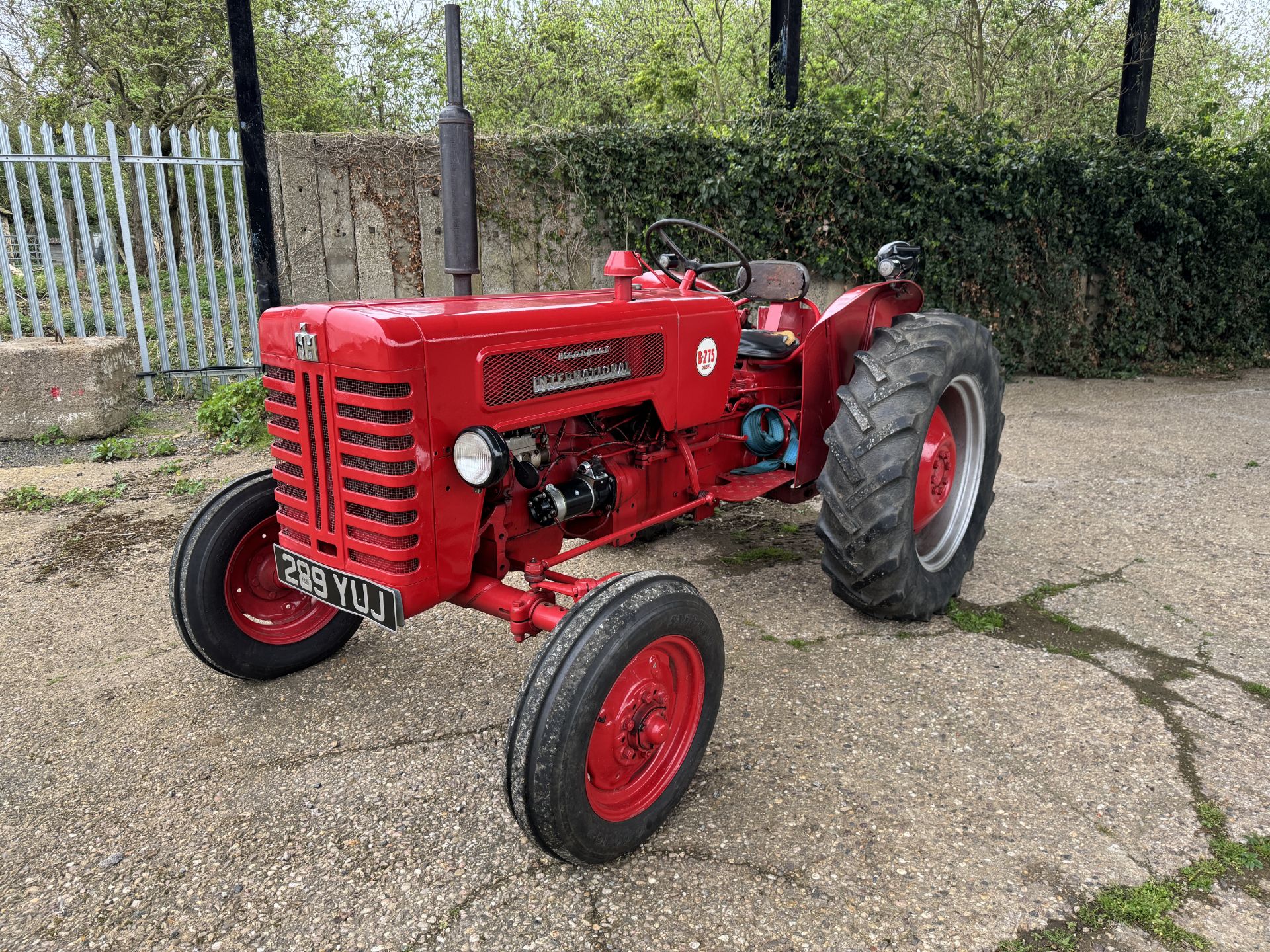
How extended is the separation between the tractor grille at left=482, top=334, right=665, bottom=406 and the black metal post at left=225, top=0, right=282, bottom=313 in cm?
448

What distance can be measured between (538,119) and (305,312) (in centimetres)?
1251

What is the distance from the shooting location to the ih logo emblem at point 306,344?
7.45 ft

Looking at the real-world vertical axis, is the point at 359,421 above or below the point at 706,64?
below

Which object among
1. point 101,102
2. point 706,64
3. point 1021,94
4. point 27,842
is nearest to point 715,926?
point 27,842

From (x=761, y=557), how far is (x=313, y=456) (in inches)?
91.9

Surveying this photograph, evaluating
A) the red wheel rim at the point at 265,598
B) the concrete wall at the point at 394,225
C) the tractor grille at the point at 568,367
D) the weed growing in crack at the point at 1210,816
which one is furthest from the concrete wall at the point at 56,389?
the weed growing in crack at the point at 1210,816

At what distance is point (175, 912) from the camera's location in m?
2.01

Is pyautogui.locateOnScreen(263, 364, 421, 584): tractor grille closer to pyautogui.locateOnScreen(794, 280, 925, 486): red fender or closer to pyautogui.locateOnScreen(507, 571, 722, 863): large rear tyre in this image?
pyautogui.locateOnScreen(507, 571, 722, 863): large rear tyre

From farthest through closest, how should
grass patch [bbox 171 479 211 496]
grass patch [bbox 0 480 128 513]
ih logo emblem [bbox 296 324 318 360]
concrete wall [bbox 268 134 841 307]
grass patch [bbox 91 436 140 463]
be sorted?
concrete wall [bbox 268 134 841 307]
grass patch [bbox 91 436 140 463]
grass patch [bbox 171 479 211 496]
grass patch [bbox 0 480 128 513]
ih logo emblem [bbox 296 324 318 360]

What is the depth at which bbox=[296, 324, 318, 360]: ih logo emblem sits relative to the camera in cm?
227

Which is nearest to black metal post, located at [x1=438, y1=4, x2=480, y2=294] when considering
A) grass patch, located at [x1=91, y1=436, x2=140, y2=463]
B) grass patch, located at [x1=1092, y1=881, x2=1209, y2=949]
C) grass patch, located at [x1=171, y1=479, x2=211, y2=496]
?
grass patch, located at [x1=1092, y1=881, x2=1209, y2=949]

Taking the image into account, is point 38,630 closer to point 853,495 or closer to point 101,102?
point 853,495

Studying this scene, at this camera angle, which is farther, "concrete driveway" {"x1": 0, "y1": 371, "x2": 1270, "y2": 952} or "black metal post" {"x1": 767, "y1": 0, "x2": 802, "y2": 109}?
"black metal post" {"x1": 767, "y1": 0, "x2": 802, "y2": 109}

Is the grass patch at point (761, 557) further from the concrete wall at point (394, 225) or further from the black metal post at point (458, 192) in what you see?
the concrete wall at point (394, 225)
